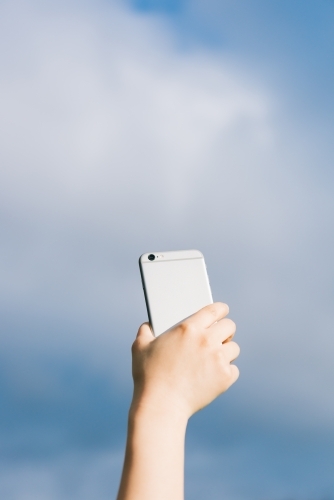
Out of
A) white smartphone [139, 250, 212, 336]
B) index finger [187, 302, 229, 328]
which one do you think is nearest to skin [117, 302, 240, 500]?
index finger [187, 302, 229, 328]

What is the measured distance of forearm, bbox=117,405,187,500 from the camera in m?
3.11

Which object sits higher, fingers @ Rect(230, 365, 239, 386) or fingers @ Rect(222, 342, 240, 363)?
fingers @ Rect(222, 342, 240, 363)

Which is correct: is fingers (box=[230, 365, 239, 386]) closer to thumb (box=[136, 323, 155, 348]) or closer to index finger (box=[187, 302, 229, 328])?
index finger (box=[187, 302, 229, 328])

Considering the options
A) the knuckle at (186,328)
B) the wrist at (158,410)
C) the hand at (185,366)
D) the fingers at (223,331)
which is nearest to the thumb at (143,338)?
the hand at (185,366)

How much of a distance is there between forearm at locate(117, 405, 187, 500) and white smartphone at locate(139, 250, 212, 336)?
6.63 ft

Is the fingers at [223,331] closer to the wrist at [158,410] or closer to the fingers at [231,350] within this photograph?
the fingers at [231,350]

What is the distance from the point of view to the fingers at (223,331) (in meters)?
4.00

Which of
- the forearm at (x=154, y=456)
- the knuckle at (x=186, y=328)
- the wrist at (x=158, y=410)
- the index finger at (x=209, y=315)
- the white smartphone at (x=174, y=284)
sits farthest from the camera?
the white smartphone at (x=174, y=284)

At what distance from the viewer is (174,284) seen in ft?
20.8

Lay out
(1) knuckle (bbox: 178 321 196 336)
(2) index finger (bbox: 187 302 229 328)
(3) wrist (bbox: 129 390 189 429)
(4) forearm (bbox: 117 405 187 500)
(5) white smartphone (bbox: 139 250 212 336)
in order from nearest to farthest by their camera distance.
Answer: (4) forearm (bbox: 117 405 187 500), (3) wrist (bbox: 129 390 189 429), (1) knuckle (bbox: 178 321 196 336), (2) index finger (bbox: 187 302 229 328), (5) white smartphone (bbox: 139 250 212 336)

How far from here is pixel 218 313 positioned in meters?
4.25

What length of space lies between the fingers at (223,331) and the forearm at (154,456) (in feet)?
2.27

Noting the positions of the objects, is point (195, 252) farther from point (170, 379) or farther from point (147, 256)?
point (170, 379)

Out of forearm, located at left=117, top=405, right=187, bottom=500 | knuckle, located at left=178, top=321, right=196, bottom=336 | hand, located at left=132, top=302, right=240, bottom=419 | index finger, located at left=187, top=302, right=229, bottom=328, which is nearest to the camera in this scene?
forearm, located at left=117, top=405, right=187, bottom=500
